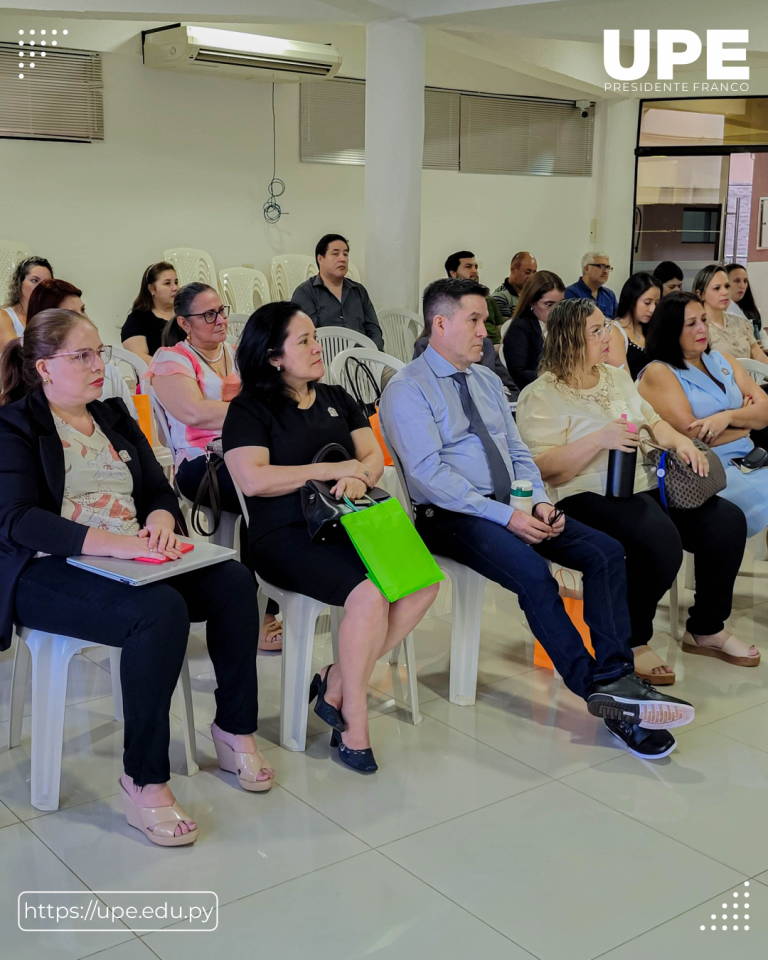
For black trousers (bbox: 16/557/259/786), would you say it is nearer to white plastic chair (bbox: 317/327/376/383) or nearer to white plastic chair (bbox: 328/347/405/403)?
white plastic chair (bbox: 328/347/405/403)

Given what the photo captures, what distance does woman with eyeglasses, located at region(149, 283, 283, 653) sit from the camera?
3299 millimetres

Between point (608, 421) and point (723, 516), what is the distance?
52 cm

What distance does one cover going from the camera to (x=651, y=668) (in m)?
3.09

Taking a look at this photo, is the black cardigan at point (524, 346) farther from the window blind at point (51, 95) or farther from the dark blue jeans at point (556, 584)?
the window blind at point (51, 95)

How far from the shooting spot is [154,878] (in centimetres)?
207

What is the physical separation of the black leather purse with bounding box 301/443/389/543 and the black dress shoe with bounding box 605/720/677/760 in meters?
0.88

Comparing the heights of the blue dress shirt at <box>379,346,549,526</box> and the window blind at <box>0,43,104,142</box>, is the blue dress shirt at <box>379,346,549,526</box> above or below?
below

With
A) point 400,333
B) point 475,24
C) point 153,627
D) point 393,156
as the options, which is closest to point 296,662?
point 153,627

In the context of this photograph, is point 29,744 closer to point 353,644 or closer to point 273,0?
point 353,644

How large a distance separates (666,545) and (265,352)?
4.36ft

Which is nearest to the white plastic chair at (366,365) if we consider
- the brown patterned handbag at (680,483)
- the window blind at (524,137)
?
the brown patterned handbag at (680,483)

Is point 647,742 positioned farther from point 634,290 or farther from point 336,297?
point 336,297

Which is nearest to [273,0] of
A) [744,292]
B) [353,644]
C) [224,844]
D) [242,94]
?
[242,94]

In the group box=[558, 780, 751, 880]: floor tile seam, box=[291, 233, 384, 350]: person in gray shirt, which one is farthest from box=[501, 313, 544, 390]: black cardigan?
box=[558, 780, 751, 880]: floor tile seam
